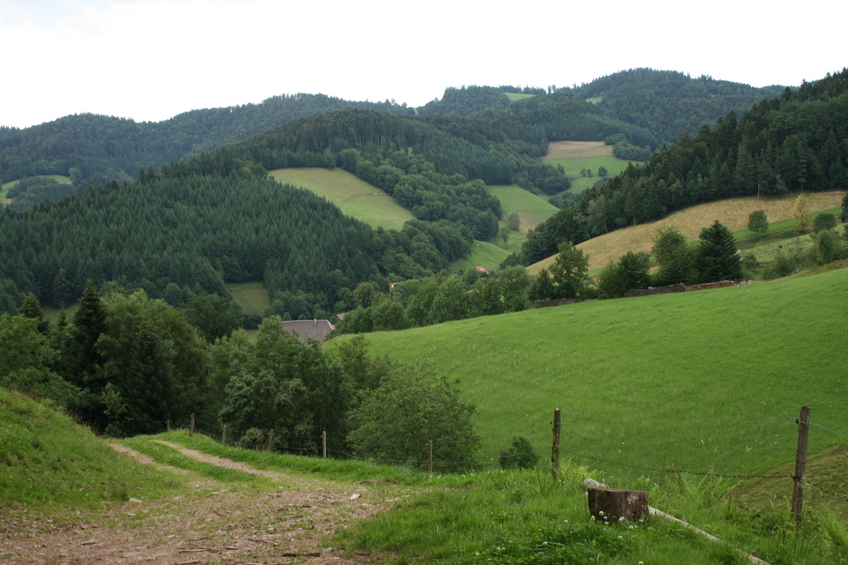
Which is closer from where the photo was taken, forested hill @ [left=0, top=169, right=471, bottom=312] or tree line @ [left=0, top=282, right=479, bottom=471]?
tree line @ [left=0, top=282, right=479, bottom=471]

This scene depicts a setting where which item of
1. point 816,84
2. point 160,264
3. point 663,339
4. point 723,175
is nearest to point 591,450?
point 663,339

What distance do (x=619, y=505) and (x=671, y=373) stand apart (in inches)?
1278

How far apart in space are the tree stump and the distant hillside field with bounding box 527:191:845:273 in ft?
306

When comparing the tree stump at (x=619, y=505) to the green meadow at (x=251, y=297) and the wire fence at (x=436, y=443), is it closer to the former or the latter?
the wire fence at (x=436, y=443)

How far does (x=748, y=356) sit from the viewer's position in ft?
120

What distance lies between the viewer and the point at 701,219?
344 ft

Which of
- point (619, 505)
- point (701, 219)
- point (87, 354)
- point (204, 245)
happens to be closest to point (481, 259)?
point (204, 245)

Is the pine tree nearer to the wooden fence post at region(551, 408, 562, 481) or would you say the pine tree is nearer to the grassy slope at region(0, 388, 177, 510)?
the grassy slope at region(0, 388, 177, 510)

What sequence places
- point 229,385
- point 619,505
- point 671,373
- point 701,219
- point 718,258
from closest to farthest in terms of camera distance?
point 619,505
point 229,385
point 671,373
point 718,258
point 701,219

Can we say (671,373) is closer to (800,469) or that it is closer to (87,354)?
(800,469)

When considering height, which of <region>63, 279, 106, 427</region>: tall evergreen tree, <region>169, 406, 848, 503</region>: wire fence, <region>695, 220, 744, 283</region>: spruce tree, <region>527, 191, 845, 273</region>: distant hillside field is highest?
<region>527, 191, 845, 273</region>: distant hillside field

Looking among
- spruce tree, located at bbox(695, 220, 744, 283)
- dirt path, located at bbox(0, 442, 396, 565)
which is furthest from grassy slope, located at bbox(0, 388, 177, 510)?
spruce tree, located at bbox(695, 220, 744, 283)

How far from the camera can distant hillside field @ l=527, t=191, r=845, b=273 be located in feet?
326

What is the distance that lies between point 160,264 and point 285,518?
155 meters
